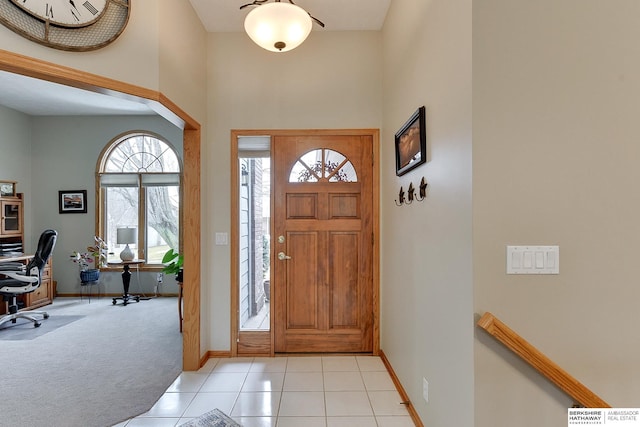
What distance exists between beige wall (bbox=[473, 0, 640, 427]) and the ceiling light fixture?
40.9 inches

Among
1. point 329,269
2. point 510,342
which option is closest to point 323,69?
point 329,269

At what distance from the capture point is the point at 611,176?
1274 mm

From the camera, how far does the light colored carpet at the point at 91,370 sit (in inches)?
86.5

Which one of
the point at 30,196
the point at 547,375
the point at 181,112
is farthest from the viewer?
the point at 30,196

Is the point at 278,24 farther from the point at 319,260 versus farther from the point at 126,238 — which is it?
the point at 126,238

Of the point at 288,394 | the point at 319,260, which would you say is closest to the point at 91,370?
the point at 288,394

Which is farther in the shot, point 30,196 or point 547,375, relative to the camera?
point 30,196

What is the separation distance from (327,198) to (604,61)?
7.04ft

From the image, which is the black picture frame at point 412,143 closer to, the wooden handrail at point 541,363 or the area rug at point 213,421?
the wooden handrail at point 541,363

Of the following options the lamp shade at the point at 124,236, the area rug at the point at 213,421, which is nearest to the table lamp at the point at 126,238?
the lamp shade at the point at 124,236

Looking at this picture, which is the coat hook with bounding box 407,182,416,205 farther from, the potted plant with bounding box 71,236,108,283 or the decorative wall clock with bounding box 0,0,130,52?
the potted plant with bounding box 71,236,108,283

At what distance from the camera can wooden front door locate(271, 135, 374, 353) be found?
3053 mm

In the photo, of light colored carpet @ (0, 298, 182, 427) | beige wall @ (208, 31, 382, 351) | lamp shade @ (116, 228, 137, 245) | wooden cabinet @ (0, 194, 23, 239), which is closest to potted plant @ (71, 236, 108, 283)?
lamp shade @ (116, 228, 137, 245)

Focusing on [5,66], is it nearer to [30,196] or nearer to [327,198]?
[327,198]
